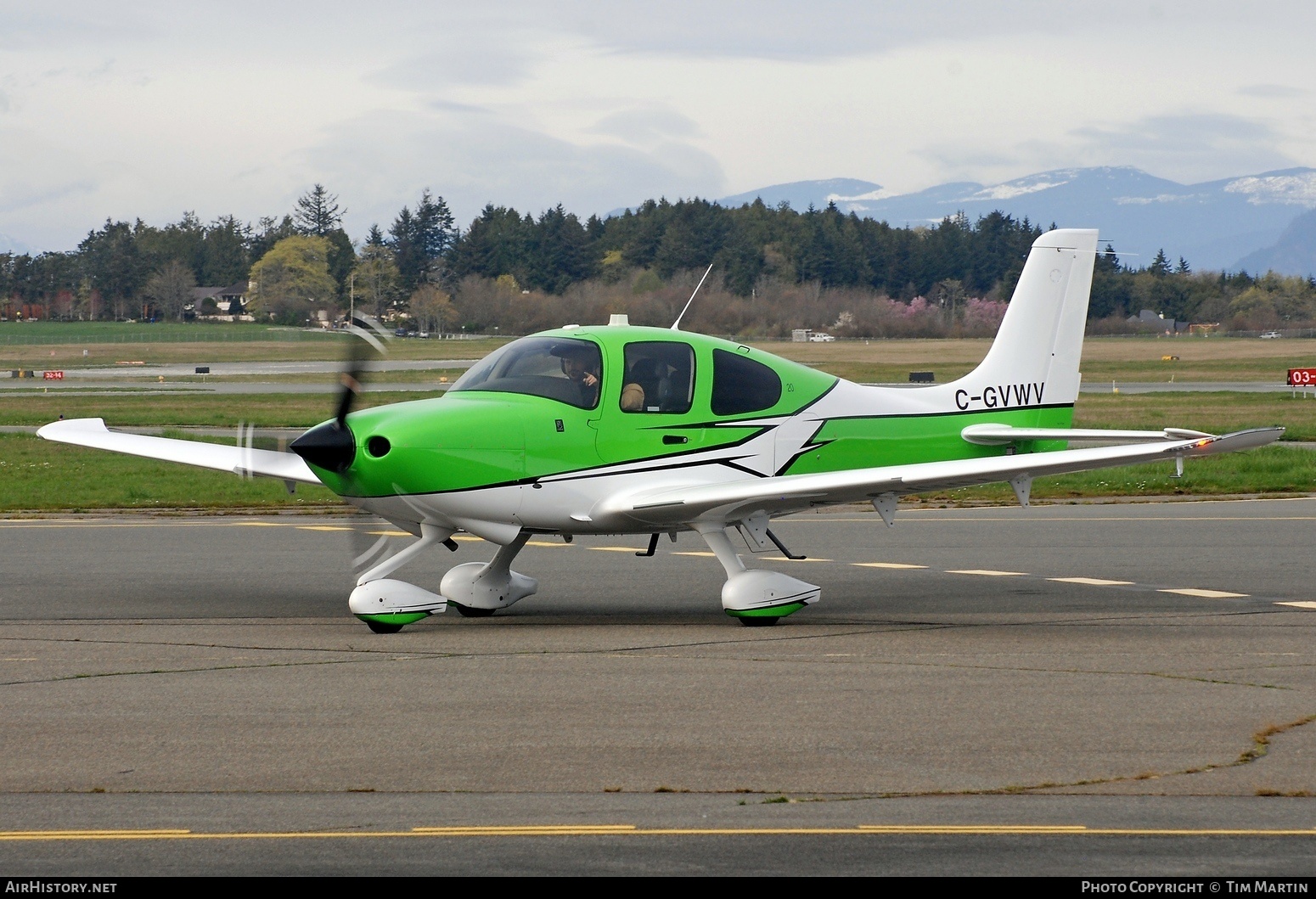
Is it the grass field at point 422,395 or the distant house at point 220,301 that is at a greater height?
the distant house at point 220,301

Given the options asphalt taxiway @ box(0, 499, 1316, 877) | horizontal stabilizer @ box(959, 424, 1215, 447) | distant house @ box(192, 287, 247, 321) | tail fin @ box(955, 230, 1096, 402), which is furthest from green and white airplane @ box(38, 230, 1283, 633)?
distant house @ box(192, 287, 247, 321)

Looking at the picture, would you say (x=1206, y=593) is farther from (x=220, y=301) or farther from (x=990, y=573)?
(x=220, y=301)

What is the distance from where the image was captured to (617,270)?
116 metres

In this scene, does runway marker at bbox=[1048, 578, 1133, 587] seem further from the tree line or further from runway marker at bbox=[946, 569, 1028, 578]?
the tree line

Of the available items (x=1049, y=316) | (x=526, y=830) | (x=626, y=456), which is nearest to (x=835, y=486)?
(x=626, y=456)

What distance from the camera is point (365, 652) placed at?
10062mm

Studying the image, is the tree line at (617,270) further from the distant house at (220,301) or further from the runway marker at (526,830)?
the runway marker at (526,830)

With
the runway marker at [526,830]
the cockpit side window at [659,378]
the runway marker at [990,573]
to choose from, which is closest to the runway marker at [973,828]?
the runway marker at [526,830]

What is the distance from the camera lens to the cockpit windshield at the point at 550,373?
A: 11.4 meters

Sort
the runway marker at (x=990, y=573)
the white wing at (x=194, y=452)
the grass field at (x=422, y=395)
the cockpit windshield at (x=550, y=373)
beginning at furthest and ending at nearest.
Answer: the grass field at (x=422, y=395) → the runway marker at (x=990, y=573) → the white wing at (x=194, y=452) → the cockpit windshield at (x=550, y=373)

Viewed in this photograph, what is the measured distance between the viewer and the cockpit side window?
1163 centimetres

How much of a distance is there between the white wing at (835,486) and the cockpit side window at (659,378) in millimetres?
693

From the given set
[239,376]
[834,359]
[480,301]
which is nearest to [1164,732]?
[239,376]
